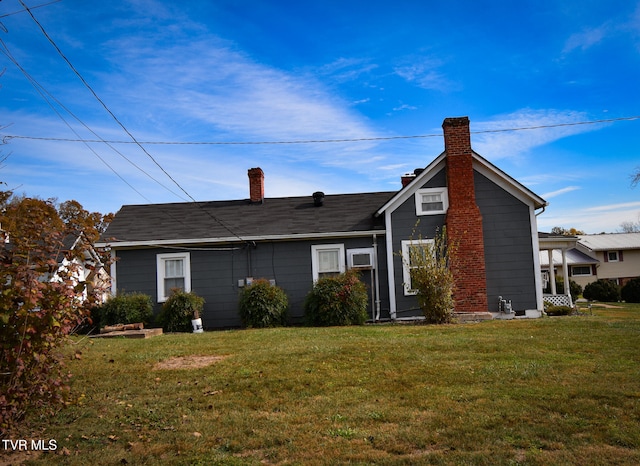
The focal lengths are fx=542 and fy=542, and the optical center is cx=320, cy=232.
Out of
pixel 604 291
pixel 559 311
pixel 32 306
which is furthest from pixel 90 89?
pixel 604 291

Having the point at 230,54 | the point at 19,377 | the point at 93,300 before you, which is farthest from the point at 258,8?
the point at 19,377

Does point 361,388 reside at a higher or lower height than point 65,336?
lower

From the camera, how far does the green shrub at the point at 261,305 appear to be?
53.7 ft

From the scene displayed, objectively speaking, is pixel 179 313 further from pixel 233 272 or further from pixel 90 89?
pixel 90 89

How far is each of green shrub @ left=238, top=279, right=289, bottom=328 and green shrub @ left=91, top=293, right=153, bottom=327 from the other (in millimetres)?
3087

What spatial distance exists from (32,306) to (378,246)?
45.6 ft

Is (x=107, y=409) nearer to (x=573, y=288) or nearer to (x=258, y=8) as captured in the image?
(x=258, y=8)

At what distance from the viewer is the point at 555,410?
20.0 ft

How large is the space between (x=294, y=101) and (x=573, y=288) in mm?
26667

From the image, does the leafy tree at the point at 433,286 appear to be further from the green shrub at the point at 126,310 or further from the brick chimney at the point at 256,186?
the green shrub at the point at 126,310

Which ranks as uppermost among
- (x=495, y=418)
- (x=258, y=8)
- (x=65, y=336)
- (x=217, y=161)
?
(x=258, y=8)

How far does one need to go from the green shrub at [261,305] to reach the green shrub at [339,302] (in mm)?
1026

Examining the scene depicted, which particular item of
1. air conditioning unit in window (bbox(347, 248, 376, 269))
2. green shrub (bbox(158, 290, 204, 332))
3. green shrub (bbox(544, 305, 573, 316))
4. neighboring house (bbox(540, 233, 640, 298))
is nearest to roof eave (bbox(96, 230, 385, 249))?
air conditioning unit in window (bbox(347, 248, 376, 269))

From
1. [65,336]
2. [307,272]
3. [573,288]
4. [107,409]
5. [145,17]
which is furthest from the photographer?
[573,288]
